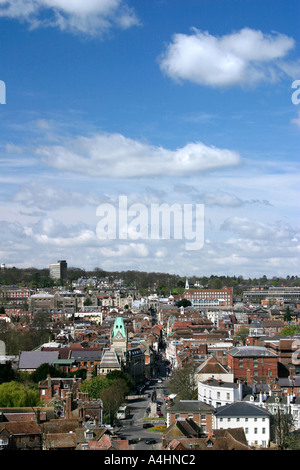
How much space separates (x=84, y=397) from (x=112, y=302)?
82.5 metres

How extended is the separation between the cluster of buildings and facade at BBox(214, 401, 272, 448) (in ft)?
0.16

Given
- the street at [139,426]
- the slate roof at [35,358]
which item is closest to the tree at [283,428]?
the street at [139,426]

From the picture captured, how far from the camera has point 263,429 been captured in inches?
1288

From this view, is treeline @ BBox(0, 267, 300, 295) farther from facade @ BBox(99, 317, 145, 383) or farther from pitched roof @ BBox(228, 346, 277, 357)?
pitched roof @ BBox(228, 346, 277, 357)

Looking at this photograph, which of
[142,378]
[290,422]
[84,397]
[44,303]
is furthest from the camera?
[44,303]

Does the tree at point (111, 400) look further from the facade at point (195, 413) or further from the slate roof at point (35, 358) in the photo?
the slate roof at point (35, 358)

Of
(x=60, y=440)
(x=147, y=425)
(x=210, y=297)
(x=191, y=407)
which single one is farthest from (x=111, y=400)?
(x=210, y=297)

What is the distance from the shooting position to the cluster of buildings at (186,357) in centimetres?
3266

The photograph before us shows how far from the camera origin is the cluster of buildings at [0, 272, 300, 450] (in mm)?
32656

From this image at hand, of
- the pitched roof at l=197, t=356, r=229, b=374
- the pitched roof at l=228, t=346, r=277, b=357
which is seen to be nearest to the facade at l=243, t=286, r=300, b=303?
the pitched roof at l=228, t=346, r=277, b=357
